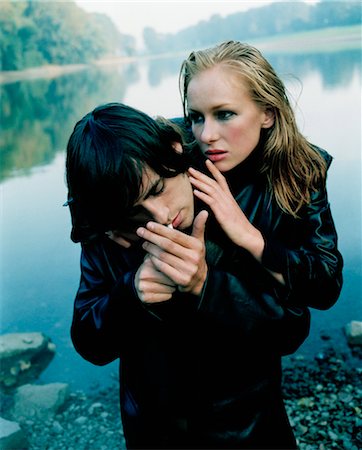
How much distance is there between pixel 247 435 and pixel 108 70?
57.6m

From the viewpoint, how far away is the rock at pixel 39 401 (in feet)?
15.9

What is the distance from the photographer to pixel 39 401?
16.3 feet

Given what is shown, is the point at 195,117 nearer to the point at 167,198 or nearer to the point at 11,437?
the point at 167,198

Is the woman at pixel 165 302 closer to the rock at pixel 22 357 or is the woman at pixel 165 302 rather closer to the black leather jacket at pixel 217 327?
the black leather jacket at pixel 217 327

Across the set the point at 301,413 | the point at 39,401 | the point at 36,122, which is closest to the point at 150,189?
the point at 301,413

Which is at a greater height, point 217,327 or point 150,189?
point 150,189

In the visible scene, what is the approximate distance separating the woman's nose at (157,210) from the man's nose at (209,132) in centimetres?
46

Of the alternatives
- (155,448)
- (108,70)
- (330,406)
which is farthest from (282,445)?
(108,70)

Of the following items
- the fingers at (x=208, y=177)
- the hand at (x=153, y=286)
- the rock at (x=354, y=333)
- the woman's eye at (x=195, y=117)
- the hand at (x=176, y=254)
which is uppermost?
the woman's eye at (x=195, y=117)

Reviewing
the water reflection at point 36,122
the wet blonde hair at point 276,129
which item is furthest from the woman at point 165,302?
the water reflection at point 36,122

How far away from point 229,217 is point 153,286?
0.35 metres

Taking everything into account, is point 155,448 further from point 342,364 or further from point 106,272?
point 342,364

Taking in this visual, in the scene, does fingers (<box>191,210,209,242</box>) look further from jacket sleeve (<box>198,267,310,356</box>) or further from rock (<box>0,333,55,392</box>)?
rock (<box>0,333,55,392</box>)

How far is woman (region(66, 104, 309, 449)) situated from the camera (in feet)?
4.93
